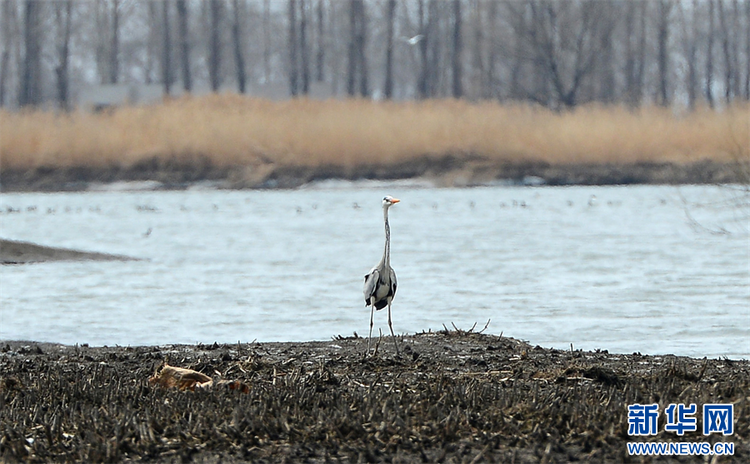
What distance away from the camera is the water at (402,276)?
11.1 m

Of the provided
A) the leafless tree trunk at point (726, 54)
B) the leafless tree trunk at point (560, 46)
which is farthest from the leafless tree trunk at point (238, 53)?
the leafless tree trunk at point (726, 54)

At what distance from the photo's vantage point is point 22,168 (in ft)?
121

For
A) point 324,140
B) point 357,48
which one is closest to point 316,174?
point 324,140

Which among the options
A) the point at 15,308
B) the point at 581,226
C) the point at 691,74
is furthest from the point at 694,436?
the point at 691,74

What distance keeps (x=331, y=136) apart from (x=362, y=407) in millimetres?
30099

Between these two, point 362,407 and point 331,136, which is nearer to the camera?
point 362,407

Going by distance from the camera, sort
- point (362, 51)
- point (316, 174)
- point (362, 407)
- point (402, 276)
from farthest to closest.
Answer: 1. point (362, 51)
2. point (316, 174)
3. point (402, 276)
4. point (362, 407)

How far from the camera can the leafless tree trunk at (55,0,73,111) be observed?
53.4 m

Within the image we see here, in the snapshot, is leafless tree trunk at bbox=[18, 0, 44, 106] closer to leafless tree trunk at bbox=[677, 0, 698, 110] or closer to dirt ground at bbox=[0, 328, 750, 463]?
leafless tree trunk at bbox=[677, 0, 698, 110]

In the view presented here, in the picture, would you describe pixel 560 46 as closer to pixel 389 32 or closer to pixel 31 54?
pixel 389 32

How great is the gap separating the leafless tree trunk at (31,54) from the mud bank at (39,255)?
34.0 metres

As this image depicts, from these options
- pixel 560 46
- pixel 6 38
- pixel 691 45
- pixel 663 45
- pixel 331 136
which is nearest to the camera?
pixel 331 136

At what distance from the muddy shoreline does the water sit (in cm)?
664

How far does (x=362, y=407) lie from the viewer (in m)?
6.02
